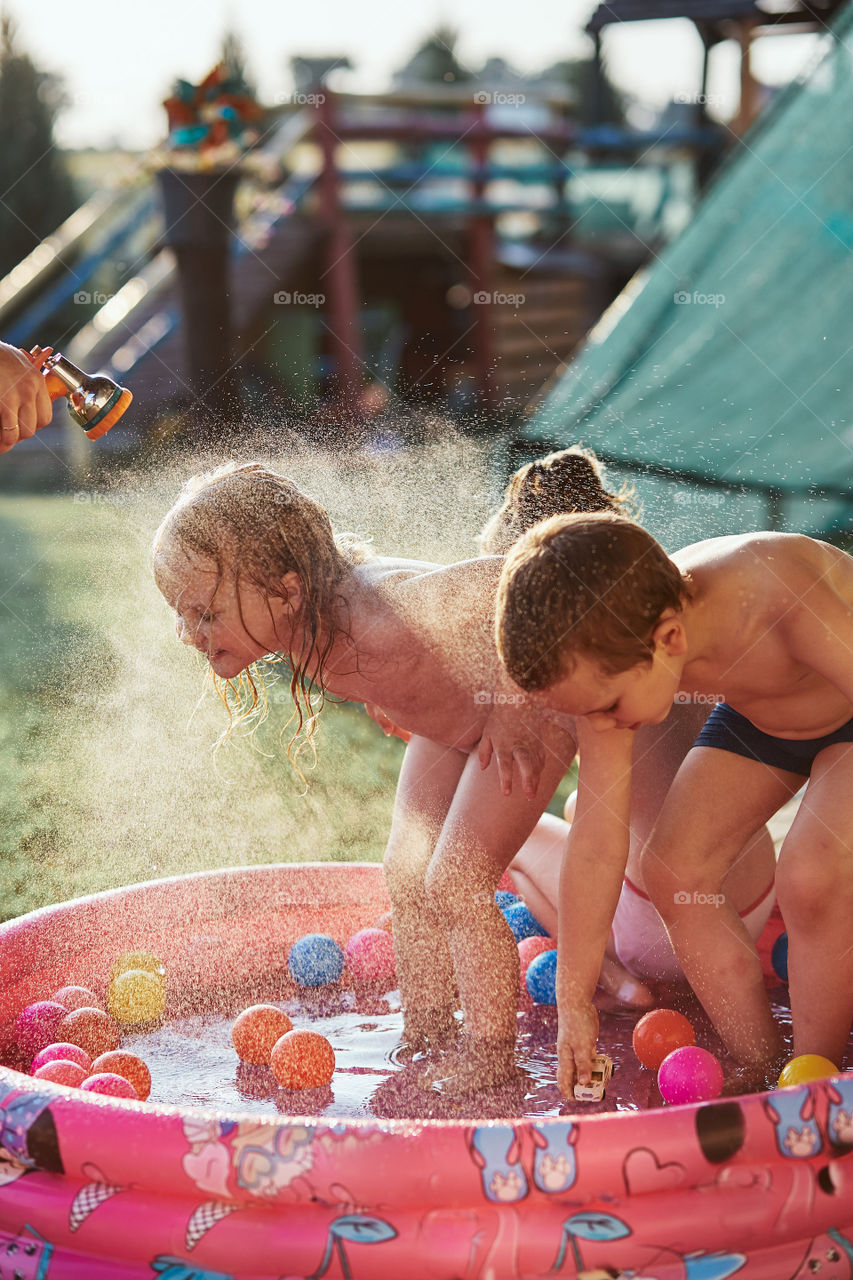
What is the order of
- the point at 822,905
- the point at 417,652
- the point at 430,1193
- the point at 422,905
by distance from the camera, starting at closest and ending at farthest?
the point at 430,1193
the point at 822,905
the point at 417,652
the point at 422,905

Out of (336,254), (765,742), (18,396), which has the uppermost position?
(336,254)

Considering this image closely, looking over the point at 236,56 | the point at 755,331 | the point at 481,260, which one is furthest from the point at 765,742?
the point at 236,56

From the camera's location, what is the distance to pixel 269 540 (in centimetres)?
179

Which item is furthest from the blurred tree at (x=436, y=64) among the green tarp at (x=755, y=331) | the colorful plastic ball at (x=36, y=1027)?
the colorful plastic ball at (x=36, y=1027)

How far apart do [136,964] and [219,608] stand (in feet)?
2.28

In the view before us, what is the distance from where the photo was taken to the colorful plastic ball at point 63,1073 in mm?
1653

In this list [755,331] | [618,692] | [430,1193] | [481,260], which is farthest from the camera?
[481,260]

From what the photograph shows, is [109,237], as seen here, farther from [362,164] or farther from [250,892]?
[250,892]

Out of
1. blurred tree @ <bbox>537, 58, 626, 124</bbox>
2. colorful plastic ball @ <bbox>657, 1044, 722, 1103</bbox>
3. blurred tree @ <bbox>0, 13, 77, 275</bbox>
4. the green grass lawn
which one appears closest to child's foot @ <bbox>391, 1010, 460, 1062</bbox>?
colorful plastic ball @ <bbox>657, 1044, 722, 1103</bbox>

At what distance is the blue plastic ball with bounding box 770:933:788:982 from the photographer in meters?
2.08

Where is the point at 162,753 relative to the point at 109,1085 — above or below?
above

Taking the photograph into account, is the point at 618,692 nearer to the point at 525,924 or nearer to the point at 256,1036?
the point at 256,1036

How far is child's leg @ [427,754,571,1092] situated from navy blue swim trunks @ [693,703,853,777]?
214mm

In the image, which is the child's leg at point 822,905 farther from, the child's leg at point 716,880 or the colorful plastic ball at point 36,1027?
the colorful plastic ball at point 36,1027
